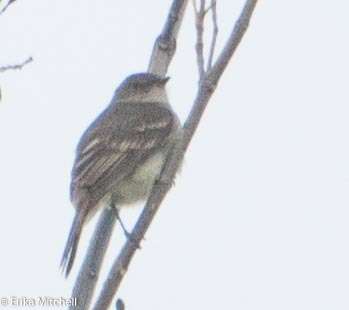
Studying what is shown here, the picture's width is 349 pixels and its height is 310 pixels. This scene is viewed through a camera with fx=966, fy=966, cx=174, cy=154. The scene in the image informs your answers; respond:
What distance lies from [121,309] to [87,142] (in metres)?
3.78

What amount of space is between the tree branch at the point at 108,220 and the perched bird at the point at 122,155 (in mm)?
Answer: 262

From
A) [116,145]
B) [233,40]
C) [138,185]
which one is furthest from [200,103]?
[116,145]

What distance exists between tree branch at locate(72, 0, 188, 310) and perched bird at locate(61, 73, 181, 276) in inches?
10.3

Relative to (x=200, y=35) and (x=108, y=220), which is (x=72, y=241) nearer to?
(x=108, y=220)

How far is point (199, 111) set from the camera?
15.5ft

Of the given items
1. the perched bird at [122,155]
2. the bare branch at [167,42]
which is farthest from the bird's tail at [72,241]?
the bare branch at [167,42]

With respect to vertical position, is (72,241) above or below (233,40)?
below

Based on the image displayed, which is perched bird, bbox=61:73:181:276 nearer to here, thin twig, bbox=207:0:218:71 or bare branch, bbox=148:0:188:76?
bare branch, bbox=148:0:188:76

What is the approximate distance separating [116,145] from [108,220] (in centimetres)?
150

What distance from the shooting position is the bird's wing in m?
7.37

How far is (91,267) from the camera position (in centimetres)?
535

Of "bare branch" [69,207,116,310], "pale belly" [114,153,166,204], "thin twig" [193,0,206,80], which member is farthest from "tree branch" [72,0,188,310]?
"thin twig" [193,0,206,80]

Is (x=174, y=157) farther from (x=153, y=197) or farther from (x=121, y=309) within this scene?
(x=121, y=309)

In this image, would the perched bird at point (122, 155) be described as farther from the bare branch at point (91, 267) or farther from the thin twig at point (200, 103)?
the thin twig at point (200, 103)
